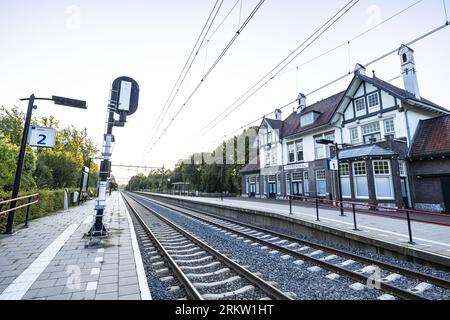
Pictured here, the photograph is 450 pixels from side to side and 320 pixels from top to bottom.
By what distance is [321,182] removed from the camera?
21016mm

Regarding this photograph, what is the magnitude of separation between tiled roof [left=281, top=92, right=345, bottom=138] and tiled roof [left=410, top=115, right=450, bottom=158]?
21.6ft

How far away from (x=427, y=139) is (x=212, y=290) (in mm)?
19009

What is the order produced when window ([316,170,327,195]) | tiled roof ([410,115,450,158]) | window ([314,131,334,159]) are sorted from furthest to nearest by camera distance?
window ([316,170,327,195]) → window ([314,131,334,159]) → tiled roof ([410,115,450,158])

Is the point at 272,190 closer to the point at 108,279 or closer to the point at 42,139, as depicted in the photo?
the point at 42,139

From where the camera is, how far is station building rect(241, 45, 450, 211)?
15492mm

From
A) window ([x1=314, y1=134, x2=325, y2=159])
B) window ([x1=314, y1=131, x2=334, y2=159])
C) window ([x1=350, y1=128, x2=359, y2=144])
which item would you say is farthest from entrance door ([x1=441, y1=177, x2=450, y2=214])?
window ([x1=314, y1=134, x2=325, y2=159])

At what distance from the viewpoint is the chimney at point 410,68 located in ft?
56.9

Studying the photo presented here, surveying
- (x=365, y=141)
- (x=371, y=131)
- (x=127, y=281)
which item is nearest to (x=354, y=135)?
(x=365, y=141)

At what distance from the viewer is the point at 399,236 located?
22.9 feet

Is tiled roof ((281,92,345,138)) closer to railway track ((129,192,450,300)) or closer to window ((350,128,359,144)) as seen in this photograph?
window ((350,128,359,144))

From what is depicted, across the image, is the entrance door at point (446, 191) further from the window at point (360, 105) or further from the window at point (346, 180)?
the window at point (360, 105)

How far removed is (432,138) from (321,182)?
342 inches
